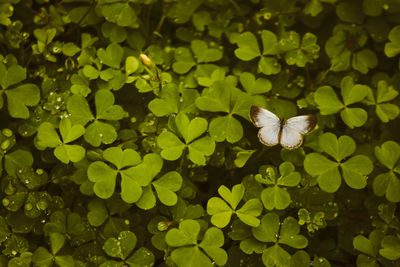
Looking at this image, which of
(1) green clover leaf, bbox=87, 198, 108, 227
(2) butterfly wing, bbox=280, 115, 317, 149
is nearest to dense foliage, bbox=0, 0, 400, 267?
(1) green clover leaf, bbox=87, 198, 108, 227

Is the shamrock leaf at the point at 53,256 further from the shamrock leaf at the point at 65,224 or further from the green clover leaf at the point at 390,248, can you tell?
the green clover leaf at the point at 390,248

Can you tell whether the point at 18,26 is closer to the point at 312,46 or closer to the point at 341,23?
the point at 312,46

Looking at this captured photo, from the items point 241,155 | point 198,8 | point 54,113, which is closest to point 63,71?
point 54,113

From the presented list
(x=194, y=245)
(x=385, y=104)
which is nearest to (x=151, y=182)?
(x=194, y=245)

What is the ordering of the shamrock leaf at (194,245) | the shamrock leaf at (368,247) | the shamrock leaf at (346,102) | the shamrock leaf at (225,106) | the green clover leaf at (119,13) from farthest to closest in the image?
the green clover leaf at (119,13)
the shamrock leaf at (346,102)
the shamrock leaf at (225,106)
the shamrock leaf at (368,247)
the shamrock leaf at (194,245)

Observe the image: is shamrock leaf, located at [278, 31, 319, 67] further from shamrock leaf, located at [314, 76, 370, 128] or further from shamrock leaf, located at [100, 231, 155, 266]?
shamrock leaf, located at [100, 231, 155, 266]

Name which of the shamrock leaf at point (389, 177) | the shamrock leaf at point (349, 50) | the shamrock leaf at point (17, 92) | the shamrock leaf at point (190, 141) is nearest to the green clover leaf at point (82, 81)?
the shamrock leaf at point (17, 92)

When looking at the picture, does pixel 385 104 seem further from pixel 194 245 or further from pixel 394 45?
pixel 194 245
